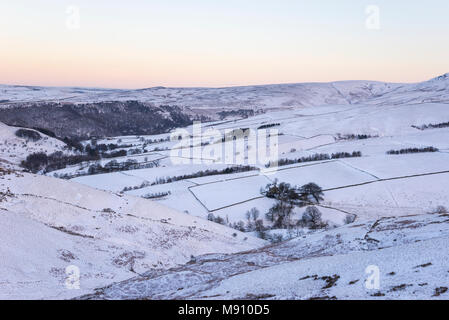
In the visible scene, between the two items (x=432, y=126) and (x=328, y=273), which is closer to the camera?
(x=328, y=273)

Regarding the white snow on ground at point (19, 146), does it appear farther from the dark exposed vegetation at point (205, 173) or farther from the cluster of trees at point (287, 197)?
the cluster of trees at point (287, 197)

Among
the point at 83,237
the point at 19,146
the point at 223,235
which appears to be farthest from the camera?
the point at 19,146

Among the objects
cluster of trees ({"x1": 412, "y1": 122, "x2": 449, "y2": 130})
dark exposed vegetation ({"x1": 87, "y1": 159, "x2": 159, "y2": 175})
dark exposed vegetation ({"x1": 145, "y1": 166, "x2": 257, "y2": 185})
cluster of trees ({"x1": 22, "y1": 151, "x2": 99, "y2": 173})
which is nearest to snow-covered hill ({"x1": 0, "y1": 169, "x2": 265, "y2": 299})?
dark exposed vegetation ({"x1": 145, "y1": 166, "x2": 257, "y2": 185})

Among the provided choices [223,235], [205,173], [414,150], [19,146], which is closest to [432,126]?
[414,150]

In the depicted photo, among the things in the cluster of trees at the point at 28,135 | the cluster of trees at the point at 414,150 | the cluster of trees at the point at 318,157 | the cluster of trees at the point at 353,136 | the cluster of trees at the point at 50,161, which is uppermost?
the cluster of trees at the point at 28,135

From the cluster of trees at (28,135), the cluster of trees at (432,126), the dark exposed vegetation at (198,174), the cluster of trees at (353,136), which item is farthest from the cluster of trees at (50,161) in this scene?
the cluster of trees at (432,126)

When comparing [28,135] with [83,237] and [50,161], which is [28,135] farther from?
[83,237]

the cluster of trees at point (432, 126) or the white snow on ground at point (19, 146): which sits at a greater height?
the cluster of trees at point (432, 126)
